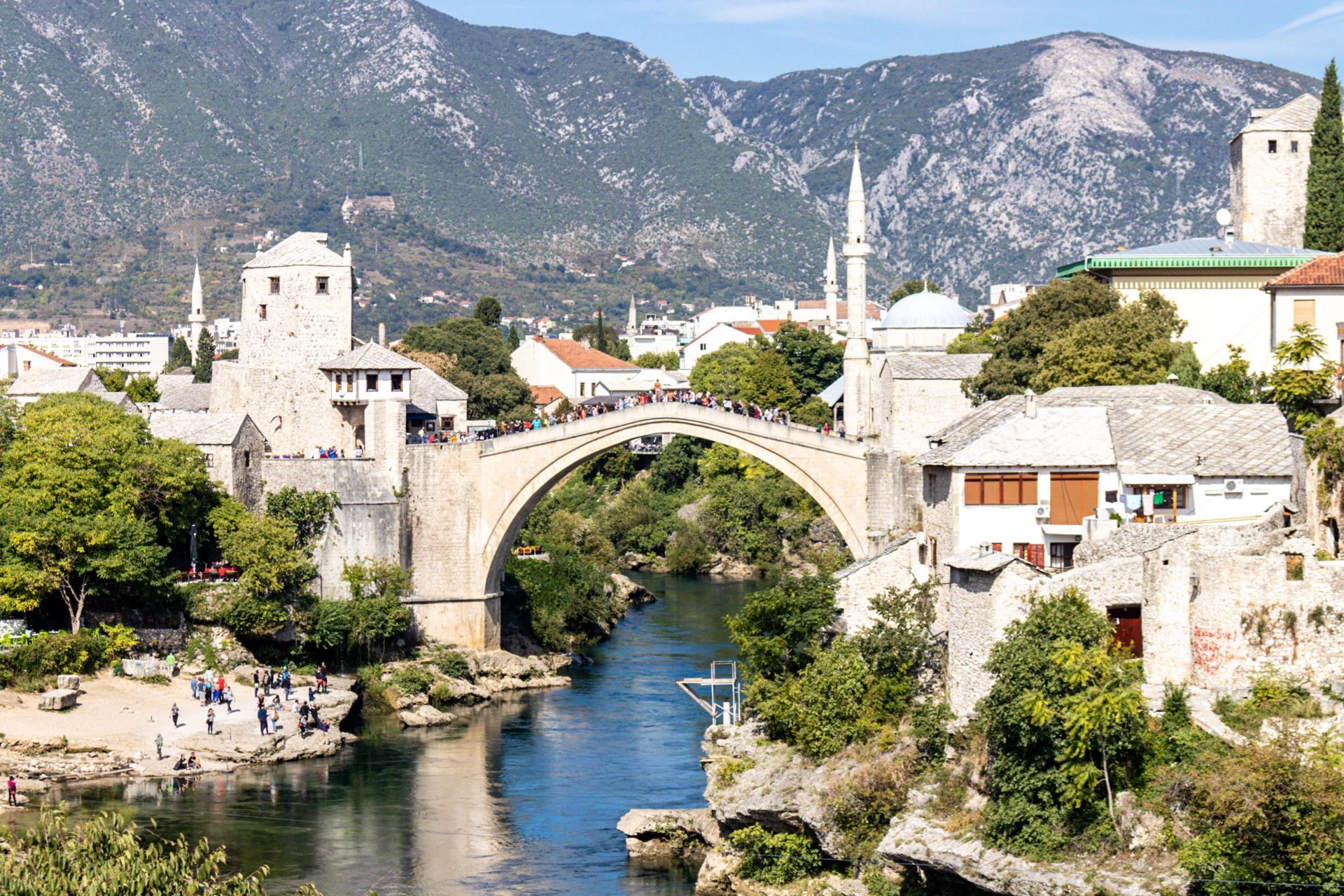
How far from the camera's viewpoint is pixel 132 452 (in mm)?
59719

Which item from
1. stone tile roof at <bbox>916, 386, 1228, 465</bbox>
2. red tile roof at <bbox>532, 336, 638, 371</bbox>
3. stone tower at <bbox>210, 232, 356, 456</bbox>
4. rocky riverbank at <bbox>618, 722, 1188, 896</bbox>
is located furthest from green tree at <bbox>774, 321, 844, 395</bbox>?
rocky riverbank at <bbox>618, 722, 1188, 896</bbox>

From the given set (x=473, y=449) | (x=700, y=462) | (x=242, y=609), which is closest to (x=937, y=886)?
(x=242, y=609)

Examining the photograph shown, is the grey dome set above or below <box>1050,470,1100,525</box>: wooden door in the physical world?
above

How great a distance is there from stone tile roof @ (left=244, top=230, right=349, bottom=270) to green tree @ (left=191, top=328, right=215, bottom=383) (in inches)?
1422

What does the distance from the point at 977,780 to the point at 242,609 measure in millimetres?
29269

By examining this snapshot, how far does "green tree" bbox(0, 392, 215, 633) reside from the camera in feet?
185

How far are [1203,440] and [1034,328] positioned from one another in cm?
1763

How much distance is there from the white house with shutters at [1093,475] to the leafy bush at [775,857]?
720 centimetres

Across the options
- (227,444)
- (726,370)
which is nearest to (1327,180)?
(227,444)

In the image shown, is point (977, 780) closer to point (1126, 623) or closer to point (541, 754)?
point (1126, 623)

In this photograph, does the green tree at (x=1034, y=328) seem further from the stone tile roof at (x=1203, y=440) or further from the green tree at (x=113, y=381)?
the green tree at (x=113, y=381)

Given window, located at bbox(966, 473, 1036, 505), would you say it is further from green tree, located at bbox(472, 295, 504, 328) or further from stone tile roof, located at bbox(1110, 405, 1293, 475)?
green tree, located at bbox(472, 295, 504, 328)

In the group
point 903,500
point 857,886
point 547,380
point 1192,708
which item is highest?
point 547,380

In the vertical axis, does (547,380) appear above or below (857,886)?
above
